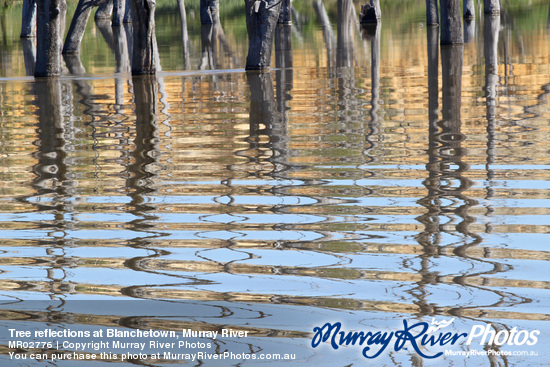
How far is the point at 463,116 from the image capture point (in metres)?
8.44

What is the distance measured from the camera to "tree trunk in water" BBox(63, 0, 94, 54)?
1768 centimetres

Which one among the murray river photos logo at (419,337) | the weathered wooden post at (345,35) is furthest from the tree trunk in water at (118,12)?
the murray river photos logo at (419,337)

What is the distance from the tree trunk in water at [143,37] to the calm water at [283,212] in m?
2.63

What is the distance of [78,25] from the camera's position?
1889cm

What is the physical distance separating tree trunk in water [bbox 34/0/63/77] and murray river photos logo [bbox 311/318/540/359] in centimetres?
1202

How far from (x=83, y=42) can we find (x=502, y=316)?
25.0m

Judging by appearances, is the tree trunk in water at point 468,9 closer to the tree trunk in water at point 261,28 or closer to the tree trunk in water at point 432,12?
the tree trunk in water at point 432,12

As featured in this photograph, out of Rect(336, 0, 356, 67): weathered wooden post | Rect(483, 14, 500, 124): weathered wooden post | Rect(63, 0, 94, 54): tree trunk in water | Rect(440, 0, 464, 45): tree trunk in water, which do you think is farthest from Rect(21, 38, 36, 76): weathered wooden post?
Rect(483, 14, 500, 124): weathered wooden post

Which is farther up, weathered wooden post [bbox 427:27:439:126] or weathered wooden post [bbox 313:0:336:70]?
weathered wooden post [bbox 313:0:336:70]

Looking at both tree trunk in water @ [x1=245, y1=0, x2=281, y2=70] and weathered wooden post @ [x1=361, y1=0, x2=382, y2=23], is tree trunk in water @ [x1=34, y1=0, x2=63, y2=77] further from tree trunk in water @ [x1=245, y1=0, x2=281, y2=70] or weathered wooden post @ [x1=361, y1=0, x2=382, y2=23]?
weathered wooden post @ [x1=361, y1=0, x2=382, y2=23]

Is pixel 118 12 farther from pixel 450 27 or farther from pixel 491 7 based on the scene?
pixel 450 27

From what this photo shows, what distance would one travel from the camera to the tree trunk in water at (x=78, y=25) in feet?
58.0

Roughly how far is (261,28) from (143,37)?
1952 mm

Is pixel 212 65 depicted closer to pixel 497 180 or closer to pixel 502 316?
pixel 497 180
